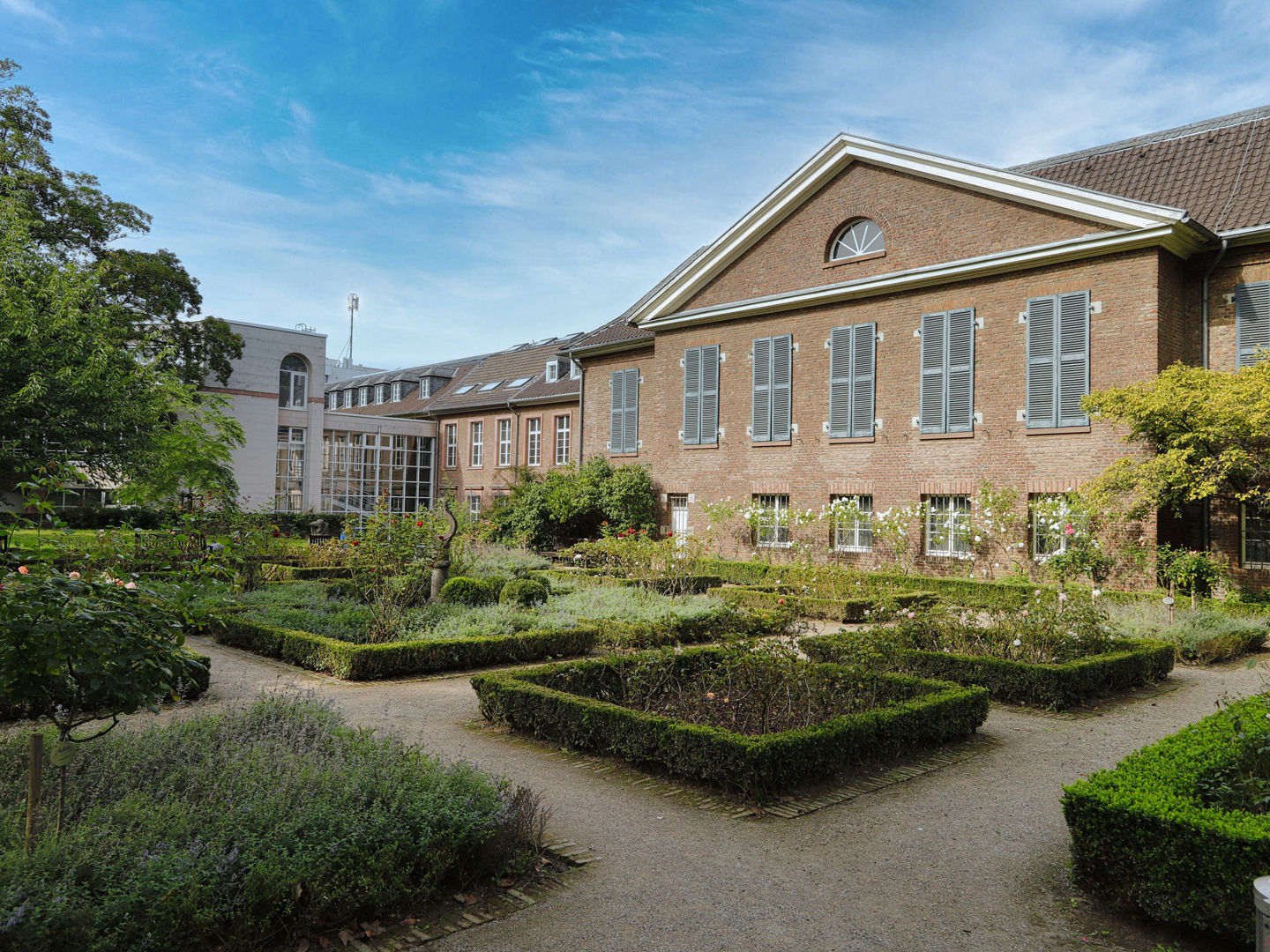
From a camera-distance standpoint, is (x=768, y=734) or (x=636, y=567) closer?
(x=768, y=734)

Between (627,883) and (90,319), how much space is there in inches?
643

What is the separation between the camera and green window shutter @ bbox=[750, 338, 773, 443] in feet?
69.3

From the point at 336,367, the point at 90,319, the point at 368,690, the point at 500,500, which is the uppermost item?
the point at 336,367

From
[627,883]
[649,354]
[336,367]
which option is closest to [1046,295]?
[649,354]

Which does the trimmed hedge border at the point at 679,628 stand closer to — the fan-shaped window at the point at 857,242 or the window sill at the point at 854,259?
the window sill at the point at 854,259

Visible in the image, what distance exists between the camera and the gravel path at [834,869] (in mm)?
3904

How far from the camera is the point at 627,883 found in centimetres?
441

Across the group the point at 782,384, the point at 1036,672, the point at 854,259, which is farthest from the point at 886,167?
the point at 1036,672

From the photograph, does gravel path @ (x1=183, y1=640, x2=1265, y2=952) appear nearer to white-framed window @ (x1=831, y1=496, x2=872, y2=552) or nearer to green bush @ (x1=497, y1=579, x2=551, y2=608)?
green bush @ (x1=497, y1=579, x2=551, y2=608)

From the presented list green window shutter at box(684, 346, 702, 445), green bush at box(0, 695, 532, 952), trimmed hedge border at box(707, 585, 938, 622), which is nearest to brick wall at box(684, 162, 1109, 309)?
green window shutter at box(684, 346, 702, 445)

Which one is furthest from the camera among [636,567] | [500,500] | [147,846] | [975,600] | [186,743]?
[500,500]

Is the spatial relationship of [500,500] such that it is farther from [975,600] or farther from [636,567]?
[975,600]

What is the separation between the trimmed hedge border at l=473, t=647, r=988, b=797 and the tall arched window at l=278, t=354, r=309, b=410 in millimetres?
28247

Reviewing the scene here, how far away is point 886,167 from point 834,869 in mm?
17422
